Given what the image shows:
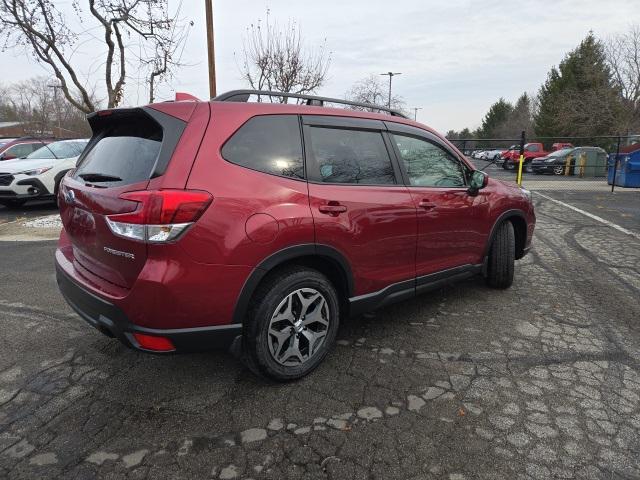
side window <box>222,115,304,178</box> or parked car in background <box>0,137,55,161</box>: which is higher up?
parked car in background <box>0,137,55,161</box>

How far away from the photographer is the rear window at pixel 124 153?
2.33 m

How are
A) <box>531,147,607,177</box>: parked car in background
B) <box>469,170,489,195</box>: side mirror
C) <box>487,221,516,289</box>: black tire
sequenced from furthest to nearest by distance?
<box>531,147,607,177</box>: parked car in background < <box>487,221,516,289</box>: black tire < <box>469,170,489,195</box>: side mirror

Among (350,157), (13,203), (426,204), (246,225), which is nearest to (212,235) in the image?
(246,225)

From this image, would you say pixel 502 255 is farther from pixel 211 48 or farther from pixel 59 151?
pixel 59 151

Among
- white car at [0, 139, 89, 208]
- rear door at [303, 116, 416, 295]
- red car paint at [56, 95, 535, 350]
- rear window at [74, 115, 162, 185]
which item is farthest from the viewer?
→ white car at [0, 139, 89, 208]

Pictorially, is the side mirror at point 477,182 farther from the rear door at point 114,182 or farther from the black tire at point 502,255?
the rear door at point 114,182

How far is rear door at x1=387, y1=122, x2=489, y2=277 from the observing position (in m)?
3.30

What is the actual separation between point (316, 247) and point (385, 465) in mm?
1205

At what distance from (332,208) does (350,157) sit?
0.47 meters

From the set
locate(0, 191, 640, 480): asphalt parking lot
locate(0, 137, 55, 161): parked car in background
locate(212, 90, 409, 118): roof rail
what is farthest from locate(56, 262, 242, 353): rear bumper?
locate(0, 137, 55, 161): parked car in background

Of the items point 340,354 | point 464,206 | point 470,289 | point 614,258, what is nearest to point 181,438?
point 340,354

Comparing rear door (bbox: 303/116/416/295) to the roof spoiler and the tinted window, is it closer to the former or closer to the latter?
the roof spoiler

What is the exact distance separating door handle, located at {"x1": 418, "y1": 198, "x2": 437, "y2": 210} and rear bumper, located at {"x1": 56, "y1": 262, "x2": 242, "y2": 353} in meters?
1.68

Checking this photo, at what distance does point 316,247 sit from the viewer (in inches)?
101
